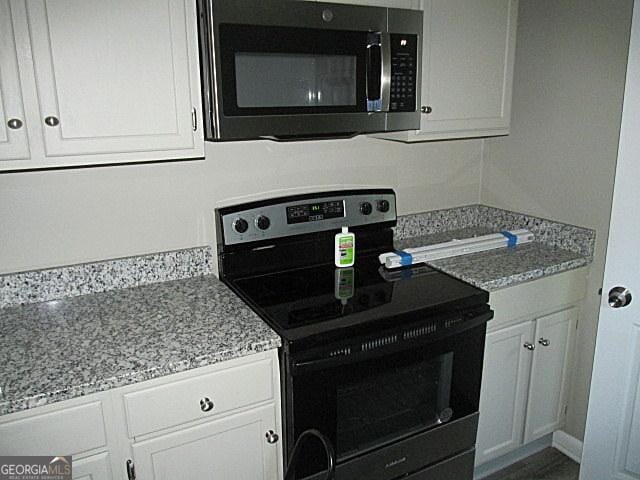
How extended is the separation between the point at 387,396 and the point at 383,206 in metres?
0.83

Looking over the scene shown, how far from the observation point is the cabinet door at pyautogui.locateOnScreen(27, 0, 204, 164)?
1.44 meters

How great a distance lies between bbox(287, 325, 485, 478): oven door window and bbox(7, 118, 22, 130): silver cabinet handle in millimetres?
1015

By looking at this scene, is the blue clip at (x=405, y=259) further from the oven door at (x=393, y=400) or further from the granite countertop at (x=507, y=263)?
the oven door at (x=393, y=400)

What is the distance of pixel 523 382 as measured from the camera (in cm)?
220

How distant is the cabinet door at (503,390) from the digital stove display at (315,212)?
0.75 metres

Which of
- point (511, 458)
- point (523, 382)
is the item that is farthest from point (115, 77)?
point (511, 458)

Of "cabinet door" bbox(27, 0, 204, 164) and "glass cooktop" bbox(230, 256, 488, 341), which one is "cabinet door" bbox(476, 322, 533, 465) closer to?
"glass cooktop" bbox(230, 256, 488, 341)

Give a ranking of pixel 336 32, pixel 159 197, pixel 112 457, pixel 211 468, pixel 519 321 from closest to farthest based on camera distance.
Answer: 1. pixel 112 457
2. pixel 211 468
3. pixel 336 32
4. pixel 159 197
5. pixel 519 321

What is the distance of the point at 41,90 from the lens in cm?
144

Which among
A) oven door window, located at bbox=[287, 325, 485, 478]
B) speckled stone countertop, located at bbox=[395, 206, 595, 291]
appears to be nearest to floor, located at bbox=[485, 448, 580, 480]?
oven door window, located at bbox=[287, 325, 485, 478]

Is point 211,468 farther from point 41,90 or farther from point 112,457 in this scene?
point 41,90

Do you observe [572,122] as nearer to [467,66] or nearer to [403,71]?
[467,66]

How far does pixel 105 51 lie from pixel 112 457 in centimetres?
108

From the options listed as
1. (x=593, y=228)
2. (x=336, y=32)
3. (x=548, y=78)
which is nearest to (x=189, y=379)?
(x=336, y=32)
